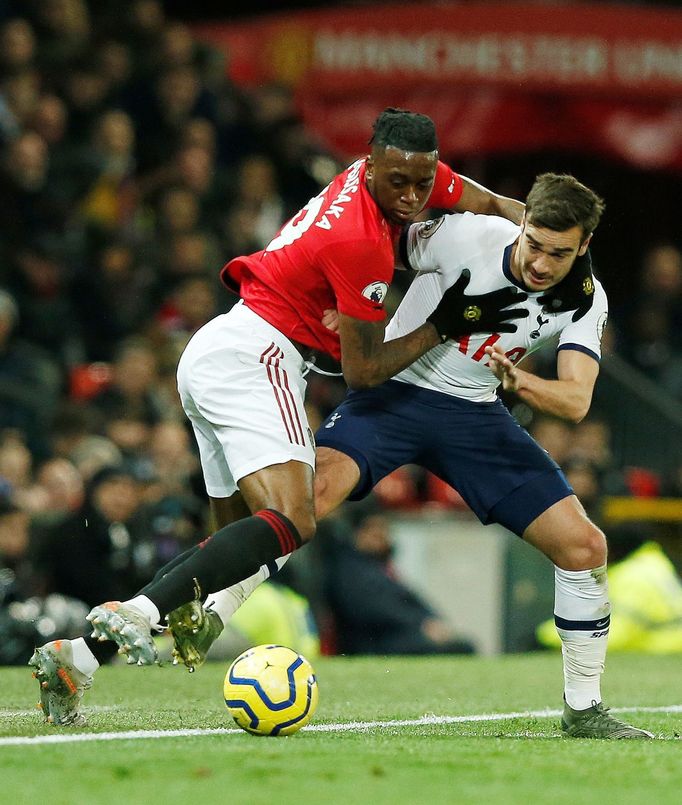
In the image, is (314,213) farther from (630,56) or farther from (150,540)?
(630,56)

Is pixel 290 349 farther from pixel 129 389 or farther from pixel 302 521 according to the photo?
→ pixel 129 389

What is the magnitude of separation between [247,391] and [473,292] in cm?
97

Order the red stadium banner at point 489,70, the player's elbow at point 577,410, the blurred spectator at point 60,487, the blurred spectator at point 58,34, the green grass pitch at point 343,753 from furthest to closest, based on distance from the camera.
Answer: the red stadium banner at point 489,70
the blurred spectator at point 58,34
the blurred spectator at point 60,487
the player's elbow at point 577,410
the green grass pitch at point 343,753

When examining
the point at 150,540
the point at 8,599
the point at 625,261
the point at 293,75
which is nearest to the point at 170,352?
the point at 150,540

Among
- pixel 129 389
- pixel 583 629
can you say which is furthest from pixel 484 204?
pixel 129 389

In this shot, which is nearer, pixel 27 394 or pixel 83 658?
pixel 83 658

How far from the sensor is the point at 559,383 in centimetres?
547

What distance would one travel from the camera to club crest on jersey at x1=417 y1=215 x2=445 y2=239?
19.4 ft

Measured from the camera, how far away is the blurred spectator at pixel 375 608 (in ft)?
36.2

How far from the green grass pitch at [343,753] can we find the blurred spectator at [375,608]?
3302 mm

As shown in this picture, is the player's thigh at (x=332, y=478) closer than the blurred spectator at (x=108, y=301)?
Yes

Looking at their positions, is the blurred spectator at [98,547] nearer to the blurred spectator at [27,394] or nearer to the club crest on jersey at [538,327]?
the blurred spectator at [27,394]

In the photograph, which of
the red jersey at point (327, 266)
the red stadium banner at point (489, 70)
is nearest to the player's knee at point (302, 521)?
the red jersey at point (327, 266)

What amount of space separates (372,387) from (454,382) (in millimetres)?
403
